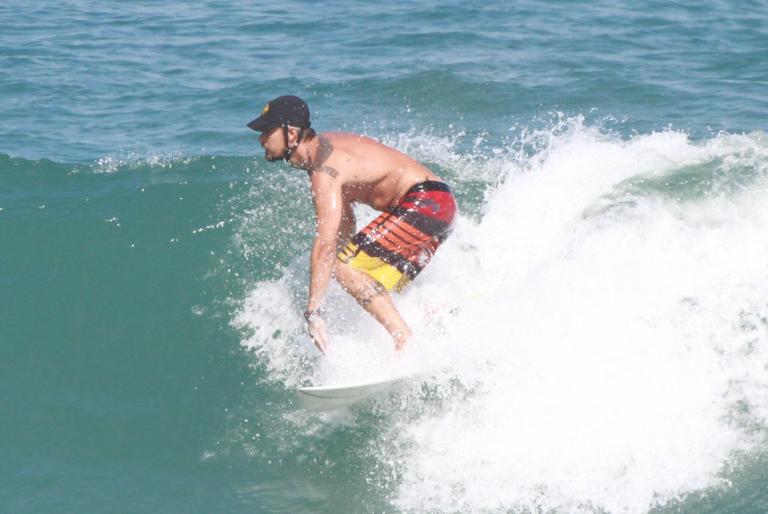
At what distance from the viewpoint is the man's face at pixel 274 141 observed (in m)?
6.05

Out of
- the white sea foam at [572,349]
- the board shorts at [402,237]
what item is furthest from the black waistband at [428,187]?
the white sea foam at [572,349]

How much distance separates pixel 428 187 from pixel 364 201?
16.7 inches

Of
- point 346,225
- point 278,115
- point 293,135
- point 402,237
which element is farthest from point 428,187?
point 278,115

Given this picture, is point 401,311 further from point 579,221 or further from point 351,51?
point 351,51

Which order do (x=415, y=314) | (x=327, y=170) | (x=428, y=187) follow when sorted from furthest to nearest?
(x=415, y=314) → (x=428, y=187) → (x=327, y=170)

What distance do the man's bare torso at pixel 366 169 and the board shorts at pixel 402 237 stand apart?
0.27 feet

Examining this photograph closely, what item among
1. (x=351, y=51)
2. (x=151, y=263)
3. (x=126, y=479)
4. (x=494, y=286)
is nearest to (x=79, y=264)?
(x=151, y=263)

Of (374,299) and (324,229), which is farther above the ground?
(324,229)

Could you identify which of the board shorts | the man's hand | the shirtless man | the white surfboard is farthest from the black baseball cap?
the white surfboard

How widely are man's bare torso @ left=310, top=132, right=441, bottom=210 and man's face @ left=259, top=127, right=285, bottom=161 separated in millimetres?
225

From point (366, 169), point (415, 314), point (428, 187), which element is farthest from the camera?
point (415, 314)

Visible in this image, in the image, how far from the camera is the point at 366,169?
6359 mm

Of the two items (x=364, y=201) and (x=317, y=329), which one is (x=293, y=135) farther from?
(x=317, y=329)

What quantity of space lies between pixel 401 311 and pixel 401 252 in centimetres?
64
